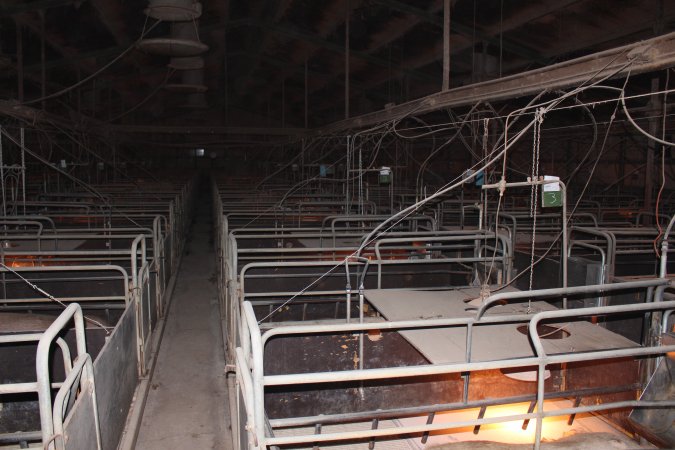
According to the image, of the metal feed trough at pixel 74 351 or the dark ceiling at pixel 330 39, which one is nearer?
the metal feed trough at pixel 74 351

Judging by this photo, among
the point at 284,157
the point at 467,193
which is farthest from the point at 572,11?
the point at 284,157

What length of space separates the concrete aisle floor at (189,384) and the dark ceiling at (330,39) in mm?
4584

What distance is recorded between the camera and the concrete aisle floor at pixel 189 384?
4758mm

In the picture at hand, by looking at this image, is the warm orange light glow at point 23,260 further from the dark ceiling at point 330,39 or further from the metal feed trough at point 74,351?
the dark ceiling at point 330,39

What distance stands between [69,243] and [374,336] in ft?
15.2

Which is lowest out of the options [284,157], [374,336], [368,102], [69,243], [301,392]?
[301,392]

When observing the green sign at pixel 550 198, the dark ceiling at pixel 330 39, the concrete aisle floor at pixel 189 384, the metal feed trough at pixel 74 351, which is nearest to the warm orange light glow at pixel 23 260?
the metal feed trough at pixel 74 351

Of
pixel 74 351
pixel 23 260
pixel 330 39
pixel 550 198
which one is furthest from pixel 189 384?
pixel 330 39

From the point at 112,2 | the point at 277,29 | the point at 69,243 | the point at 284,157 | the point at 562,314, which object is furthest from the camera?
the point at 284,157

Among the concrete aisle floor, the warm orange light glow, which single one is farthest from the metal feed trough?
the concrete aisle floor

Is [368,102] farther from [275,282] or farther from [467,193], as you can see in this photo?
[275,282]

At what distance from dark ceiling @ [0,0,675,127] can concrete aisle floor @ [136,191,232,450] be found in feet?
15.0

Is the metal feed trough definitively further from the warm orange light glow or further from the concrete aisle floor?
the concrete aisle floor

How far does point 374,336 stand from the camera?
462 centimetres
